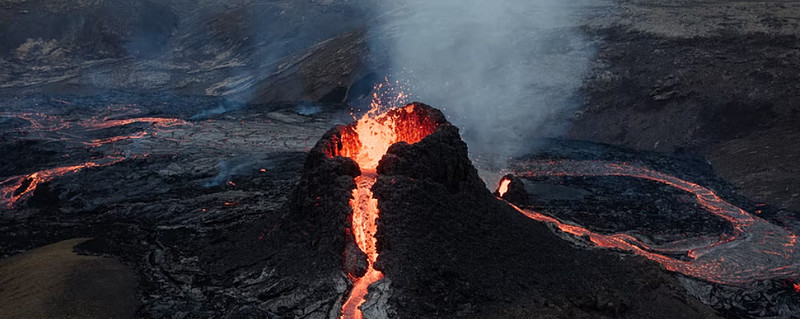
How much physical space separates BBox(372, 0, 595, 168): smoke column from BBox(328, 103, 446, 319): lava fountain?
10.6 metres

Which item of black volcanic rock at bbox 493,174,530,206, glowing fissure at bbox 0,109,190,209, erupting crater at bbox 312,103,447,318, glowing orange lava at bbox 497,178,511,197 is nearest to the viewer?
erupting crater at bbox 312,103,447,318

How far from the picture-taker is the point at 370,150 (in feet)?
47.0

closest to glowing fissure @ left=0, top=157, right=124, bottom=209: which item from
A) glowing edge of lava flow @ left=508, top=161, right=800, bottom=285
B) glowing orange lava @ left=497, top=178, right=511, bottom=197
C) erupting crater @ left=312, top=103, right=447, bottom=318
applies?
erupting crater @ left=312, top=103, right=447, bottom=318

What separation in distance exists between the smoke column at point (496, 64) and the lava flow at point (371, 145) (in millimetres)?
10610

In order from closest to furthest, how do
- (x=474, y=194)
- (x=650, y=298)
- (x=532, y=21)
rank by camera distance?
(x=650, y=298) < (x=474, y=194) < (x=532, y=21)

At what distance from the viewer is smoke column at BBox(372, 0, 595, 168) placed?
2912 cm

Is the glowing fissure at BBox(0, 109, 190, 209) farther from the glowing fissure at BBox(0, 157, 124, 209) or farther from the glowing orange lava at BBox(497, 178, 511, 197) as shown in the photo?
the glowing orange lava at BBox(497, 178, 511, 197)

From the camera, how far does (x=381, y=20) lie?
43281mm

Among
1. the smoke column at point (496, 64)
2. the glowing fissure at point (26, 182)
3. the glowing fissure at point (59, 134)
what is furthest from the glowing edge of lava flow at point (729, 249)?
the glowing fissure at point (59, 134)

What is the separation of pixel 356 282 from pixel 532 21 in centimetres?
Answer: 3208

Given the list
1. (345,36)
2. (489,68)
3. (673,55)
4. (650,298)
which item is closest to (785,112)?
(673,55)

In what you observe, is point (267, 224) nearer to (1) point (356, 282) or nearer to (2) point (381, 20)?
(1) point (356, 282)

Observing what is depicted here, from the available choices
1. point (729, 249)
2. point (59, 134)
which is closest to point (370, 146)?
point (729, 249)

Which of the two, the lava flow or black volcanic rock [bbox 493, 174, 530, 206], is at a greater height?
the lava flow
